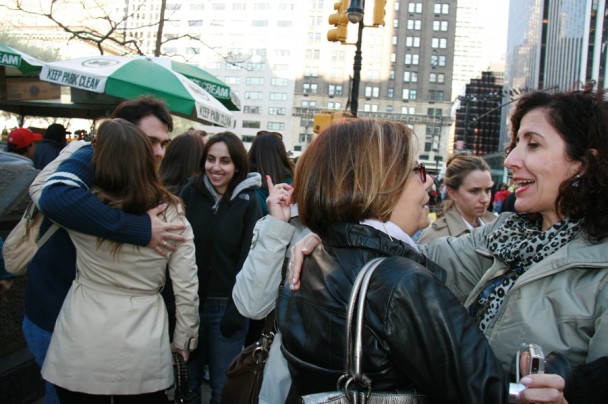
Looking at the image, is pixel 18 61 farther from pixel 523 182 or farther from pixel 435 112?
pixel 435 112

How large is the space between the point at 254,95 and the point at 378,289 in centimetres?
9932

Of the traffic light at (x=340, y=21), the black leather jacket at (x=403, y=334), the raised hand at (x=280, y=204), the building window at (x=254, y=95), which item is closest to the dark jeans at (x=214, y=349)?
the raised hand at (x=280, y=204)

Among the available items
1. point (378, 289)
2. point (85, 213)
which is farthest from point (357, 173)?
point (85, 213)

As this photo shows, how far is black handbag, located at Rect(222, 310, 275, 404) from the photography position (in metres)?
2.16

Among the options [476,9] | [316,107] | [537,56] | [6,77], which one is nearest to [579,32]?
[537,56]

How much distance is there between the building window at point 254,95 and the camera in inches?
3841

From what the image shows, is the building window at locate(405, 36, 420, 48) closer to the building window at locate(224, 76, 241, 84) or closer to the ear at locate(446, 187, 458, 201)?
the building window at locate(224, 76, 241, 84)

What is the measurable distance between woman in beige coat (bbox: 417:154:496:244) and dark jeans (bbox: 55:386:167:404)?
9.46 feet

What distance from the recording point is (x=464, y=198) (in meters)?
4.68

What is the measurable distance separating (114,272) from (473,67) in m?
130

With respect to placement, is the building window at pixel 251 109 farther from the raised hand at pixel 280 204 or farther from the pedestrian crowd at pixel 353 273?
the raised hand at pixel 280 204

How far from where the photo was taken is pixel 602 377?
151 centimetres

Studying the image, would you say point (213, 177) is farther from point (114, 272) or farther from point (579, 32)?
point (579, 32)

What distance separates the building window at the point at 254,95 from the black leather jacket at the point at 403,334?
98524 millimetres
